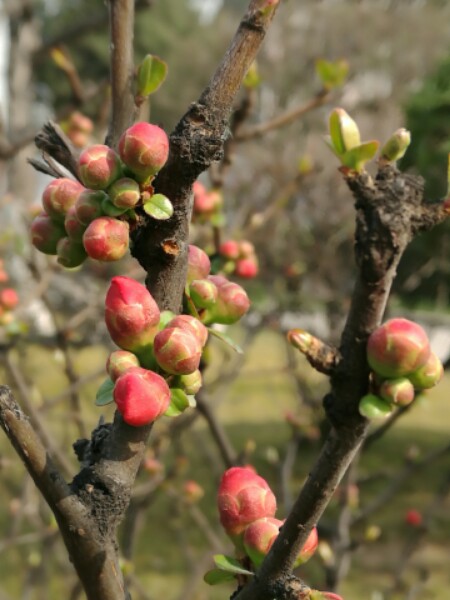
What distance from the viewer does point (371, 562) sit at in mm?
3938

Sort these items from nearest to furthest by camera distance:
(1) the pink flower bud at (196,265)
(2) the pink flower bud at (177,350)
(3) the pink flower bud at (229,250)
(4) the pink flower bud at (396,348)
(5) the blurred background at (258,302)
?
(4) the pink flower bud at (396,348), (2) the pink flower bud at (177,350), (1) the pink flower bud at (196,265), (3) the pink flower bud at (229,250), (5) the blurred background at (258,302)

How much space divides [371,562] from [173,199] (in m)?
3.88

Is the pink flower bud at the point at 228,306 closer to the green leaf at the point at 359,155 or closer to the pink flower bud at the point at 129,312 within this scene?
the pink flower bud at the point at 129,312

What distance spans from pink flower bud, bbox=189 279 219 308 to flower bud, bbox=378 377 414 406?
21 centimetres

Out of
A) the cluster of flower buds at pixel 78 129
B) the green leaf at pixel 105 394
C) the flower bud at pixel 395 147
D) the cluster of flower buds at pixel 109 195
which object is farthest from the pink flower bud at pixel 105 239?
the cluster of flower buds at pixel 78 129

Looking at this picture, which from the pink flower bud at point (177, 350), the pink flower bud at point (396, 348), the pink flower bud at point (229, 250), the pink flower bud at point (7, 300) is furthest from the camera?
the pink flower bud at point (7, 300)

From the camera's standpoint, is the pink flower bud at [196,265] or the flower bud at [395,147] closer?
the flower bud at [395,147]

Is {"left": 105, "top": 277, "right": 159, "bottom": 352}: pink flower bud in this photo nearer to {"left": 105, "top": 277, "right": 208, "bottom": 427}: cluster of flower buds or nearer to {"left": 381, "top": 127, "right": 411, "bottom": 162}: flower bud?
{"left": 105, "top": 277, "right": 208, "bottom": 427}: cluster of flower buds

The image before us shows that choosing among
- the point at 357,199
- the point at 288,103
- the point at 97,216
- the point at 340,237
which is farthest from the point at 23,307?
the point at 288,103

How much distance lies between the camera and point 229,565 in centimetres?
58

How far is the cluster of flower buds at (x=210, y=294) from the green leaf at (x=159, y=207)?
10 centimetres

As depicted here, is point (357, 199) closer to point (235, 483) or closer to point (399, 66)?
point (235, 483)

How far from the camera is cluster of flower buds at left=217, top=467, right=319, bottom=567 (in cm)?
58

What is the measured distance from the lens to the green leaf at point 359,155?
0.42 metres
